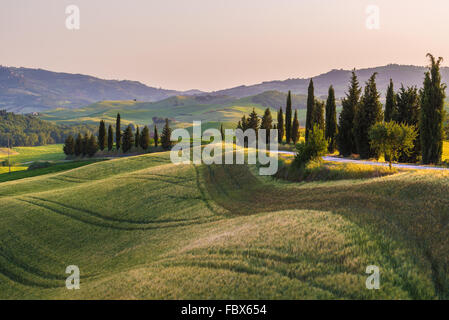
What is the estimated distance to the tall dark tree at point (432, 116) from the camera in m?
38.5

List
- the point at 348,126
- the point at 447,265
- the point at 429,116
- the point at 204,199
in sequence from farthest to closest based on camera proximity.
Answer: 1. the point at 348,126
2. the point at 429,116
3. the point at 204,199
4. the point at 447,265

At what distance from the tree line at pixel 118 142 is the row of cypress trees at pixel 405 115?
2424 inches

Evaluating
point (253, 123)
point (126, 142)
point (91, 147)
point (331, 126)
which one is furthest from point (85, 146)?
point (331, 126)

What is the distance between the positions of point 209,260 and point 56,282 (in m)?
12.3

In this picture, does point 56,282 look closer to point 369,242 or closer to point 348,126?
point 369,242

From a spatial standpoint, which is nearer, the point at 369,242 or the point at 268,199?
the point at 369,242

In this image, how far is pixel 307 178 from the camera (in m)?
30.6

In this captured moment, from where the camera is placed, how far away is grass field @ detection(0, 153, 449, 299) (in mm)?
11359

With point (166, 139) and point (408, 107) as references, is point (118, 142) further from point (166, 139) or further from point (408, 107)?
point (408, 107)

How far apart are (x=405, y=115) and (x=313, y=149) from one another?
23.1 m

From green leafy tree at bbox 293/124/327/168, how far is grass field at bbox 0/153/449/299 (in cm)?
396

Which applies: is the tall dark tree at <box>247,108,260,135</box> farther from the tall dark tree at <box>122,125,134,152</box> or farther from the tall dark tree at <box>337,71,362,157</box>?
the tall dark tree at <box>337,71,362,157</box>

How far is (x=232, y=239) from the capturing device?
53.6ft

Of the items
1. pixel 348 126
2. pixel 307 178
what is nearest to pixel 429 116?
pixel 348 126
